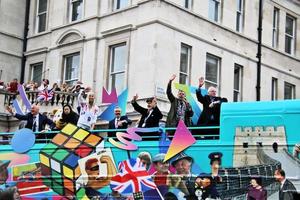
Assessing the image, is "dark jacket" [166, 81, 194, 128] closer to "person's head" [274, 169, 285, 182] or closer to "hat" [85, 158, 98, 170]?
"hat" [85, 158, 98, 170]

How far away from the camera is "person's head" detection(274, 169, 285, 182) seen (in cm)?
926

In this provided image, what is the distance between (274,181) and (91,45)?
1675 cm

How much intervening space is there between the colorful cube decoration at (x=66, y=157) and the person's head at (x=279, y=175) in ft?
12.0

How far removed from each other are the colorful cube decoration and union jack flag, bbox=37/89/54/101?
10.2 m

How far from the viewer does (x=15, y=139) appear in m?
12.6

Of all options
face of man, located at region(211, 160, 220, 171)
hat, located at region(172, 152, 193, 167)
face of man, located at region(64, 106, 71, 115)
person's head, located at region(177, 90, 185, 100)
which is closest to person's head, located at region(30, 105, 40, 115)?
face of man, located at region(64, 106, 71, 115)

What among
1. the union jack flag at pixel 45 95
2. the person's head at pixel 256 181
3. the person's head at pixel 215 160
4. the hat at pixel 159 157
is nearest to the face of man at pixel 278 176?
the person's head at pixel 256 181

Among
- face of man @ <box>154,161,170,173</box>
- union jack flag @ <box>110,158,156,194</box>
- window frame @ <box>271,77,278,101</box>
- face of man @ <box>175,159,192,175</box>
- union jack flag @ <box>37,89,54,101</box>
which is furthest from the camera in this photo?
window frame @ <box>271,77,278,101</box>

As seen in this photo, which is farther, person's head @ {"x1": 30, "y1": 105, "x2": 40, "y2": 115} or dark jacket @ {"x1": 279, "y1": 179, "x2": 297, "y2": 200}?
person's head @ {"x1": 30, "y1": 105, "x2": 40, "y2": 115}

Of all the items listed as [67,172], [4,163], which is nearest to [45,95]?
[4,163]

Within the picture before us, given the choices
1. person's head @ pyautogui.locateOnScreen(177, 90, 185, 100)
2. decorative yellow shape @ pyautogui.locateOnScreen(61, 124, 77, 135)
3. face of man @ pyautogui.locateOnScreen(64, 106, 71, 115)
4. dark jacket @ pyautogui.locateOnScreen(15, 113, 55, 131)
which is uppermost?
person's head @ pyautogui.locateOnScreen(177, 90, 185, 100)

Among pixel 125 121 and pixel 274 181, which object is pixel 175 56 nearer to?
pixel 125 121

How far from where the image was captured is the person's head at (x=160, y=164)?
10.4 meters

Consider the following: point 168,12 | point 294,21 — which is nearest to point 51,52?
point 168,12
